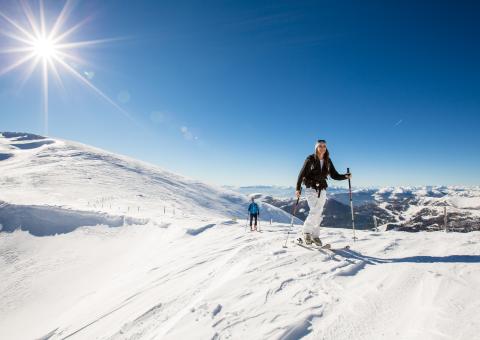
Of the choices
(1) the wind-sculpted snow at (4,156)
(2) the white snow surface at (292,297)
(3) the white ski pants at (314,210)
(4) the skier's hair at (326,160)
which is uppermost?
(1) the wind-sculpted snow at (4,156)

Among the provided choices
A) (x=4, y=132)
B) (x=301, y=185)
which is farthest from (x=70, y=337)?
(x=4, y=132)

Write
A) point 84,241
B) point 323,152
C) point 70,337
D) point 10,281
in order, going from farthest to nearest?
point 84,241 → point 10,281 → point 323,152 → point 70,337

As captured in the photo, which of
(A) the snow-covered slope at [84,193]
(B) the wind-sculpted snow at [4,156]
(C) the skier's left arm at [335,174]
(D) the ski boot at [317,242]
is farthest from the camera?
(B) the wind-sculpted snow at [4,156]

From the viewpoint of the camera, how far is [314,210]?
721cm

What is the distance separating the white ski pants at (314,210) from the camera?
23.6 ft

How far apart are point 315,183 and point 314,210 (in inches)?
28.5

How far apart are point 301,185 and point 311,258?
211cm

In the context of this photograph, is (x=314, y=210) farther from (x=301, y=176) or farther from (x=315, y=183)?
(x=301, y=176)

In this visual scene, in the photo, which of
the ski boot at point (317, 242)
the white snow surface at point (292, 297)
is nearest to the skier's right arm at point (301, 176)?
the ski boot at point (317, 242)

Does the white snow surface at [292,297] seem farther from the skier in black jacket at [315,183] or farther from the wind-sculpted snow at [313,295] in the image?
the skier in black jacket at [315,183]

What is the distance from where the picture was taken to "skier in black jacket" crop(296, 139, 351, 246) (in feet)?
23.7

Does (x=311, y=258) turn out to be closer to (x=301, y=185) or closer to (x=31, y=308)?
(x=301, y=185)

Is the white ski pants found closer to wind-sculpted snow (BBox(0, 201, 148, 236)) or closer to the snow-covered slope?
the snow-covered slope

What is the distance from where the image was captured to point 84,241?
1912 centimetres
